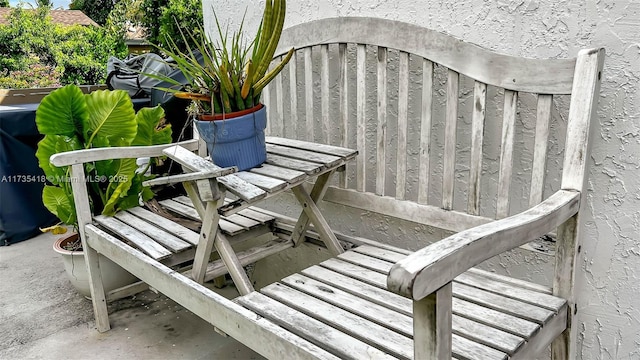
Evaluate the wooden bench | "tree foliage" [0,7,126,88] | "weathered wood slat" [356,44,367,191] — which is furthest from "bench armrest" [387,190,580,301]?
"tree foliage" [0,7,126,88]

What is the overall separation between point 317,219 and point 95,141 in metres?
1.28

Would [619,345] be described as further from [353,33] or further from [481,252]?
[353,33]

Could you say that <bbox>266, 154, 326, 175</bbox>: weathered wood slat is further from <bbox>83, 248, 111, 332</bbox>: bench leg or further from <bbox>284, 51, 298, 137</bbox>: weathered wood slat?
<bbox>83, 248, 111, 332</bbox>: bench leg

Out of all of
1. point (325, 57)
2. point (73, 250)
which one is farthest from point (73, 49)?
point (325, 57)

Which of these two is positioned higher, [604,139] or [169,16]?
[169,16]

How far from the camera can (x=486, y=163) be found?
179cm

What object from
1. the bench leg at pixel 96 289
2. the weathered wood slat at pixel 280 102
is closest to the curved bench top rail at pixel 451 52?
the weathered wood slat at pixel 280 102

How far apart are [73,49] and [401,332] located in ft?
36.9

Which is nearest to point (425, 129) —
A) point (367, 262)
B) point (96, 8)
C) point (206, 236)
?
point (367, 262)

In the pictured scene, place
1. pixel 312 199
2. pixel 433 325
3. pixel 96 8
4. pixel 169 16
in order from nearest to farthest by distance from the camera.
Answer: pixel 433 325 → pixel 312 199 → pixel 169 16 → pixel 96 8

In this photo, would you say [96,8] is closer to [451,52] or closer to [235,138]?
[235,138]

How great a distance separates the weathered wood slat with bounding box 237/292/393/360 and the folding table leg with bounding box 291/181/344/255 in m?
0.50

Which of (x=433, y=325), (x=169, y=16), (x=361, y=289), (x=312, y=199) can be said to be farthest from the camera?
(x=169, y=16)

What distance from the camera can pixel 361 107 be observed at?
1.98 m
